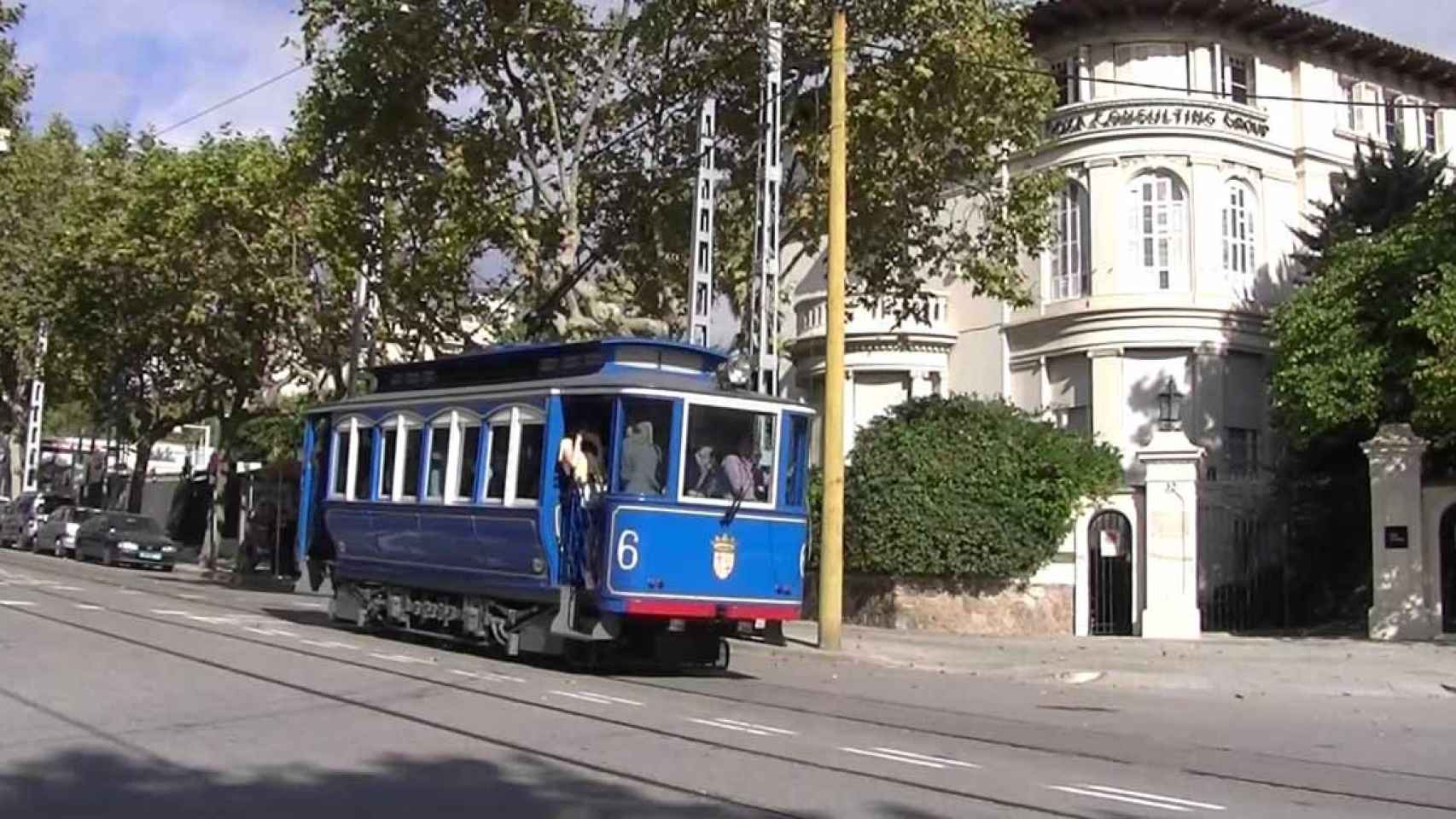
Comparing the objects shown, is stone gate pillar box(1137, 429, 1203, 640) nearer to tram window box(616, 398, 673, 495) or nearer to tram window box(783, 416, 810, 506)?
tram window box(783, 416, 810, 506)

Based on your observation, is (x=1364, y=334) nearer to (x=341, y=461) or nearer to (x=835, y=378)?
(x=835, y=378)

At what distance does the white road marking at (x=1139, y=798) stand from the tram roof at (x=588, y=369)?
6684 mm

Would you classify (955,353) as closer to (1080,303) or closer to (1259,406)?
(1080,303)

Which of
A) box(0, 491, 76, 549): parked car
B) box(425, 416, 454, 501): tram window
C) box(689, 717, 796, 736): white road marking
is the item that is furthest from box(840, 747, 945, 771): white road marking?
box(0, 491, 76, 549): parked car

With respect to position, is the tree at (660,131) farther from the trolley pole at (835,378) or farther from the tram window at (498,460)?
the tram window at (498,460)

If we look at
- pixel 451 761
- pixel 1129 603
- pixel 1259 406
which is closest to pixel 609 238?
pixel 1129 603

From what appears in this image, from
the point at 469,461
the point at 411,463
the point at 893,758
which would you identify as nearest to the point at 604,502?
the point at 469,461

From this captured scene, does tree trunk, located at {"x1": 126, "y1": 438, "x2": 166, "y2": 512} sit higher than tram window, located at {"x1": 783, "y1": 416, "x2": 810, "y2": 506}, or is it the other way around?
tree trunk, located at {"x1": 126, "y1": 438, "x2": 166, "y2": 512}

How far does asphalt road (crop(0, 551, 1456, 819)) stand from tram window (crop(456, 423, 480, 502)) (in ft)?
5.99

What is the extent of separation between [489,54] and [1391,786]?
1860 cm

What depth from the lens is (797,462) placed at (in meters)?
16.4

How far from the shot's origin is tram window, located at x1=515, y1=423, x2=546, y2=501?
1609cm

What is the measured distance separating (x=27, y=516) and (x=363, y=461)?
34251 mm

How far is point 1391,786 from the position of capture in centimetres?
1057
